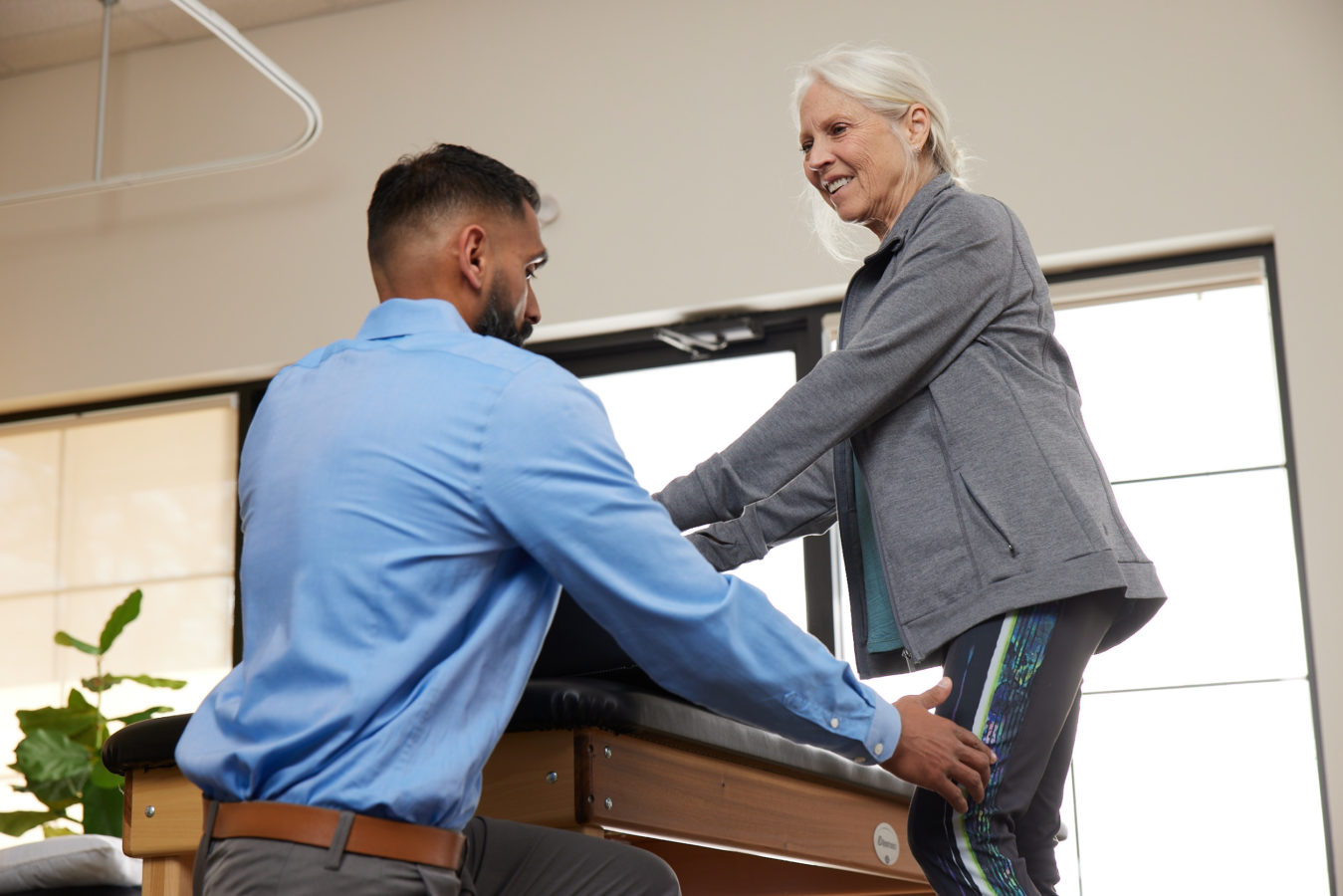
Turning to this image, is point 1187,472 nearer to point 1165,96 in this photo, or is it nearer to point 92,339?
point 1165,96

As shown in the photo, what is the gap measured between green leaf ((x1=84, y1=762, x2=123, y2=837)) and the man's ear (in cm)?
298

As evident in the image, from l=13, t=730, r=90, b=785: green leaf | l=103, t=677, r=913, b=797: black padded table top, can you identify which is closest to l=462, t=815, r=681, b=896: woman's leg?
l=103, t=677, r=913, b=797: black padded table top

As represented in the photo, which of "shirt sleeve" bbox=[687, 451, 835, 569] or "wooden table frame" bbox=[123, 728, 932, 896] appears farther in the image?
"shirt sleeve" bbox=[687, 451, 835, 569]

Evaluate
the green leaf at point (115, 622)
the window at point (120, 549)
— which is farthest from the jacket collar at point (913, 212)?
the window at point (120, 549)

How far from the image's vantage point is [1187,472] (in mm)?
3877

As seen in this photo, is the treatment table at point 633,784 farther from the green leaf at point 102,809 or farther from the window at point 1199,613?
the green leaf at point 102,809

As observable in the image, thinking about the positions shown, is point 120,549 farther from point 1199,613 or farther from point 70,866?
point 1199,613

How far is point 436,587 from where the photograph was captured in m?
1.18

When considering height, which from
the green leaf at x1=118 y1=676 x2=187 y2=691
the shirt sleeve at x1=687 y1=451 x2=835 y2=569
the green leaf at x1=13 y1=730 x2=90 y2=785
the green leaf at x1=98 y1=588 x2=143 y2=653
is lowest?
the green leaf at x1=13 y1=730 x2=90 y2=785

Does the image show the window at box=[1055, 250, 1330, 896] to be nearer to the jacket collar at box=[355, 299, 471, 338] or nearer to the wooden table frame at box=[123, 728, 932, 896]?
Answer: the wooden table frame at box=[123, 728, 932, 896]

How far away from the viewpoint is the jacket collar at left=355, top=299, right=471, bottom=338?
132 centimetres

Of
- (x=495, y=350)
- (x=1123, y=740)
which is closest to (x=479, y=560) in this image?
(x=495, y=350)

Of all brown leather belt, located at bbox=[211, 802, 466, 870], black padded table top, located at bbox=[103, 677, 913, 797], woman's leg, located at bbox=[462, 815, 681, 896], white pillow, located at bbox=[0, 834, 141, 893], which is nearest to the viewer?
brown leather belt, located at bbox=[211, 802, 466, 870]

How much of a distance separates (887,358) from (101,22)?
426cm
